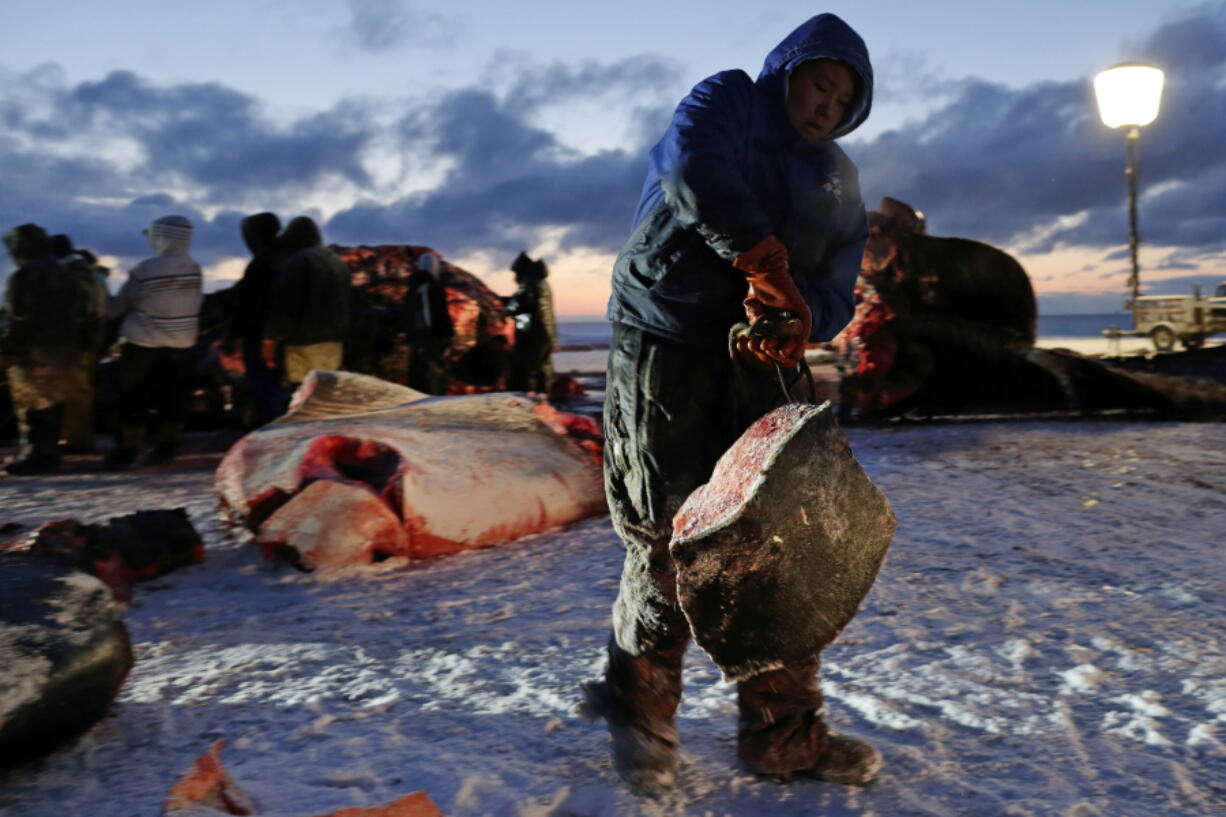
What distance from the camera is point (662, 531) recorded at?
1906 millimetres

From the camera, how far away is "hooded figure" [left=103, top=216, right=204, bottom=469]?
19.6 ft

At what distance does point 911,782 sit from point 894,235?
647 centimetres

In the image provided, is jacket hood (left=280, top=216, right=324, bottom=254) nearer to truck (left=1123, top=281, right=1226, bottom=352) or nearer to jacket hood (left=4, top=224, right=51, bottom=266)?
jacket hood (left=4, top=224, right=51, bottom=266)

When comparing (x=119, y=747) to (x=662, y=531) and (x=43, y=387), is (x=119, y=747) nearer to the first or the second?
(x=662, y=531)

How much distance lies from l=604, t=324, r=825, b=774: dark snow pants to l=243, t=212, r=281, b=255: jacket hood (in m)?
5.30

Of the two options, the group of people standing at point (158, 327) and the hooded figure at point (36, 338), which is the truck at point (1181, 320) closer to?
the group of people standing at point (158, 327)

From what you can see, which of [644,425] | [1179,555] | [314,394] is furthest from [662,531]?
[314,394]

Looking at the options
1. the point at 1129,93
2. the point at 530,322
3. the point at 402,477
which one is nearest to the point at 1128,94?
the point at 1129,93

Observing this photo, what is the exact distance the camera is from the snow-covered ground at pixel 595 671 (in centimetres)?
190

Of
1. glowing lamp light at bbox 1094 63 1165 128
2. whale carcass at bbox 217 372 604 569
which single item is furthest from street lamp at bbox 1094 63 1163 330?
whale carcass at bbox 217 372 604 569

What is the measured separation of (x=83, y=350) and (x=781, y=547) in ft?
22.0

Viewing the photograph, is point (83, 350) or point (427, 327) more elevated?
point (427, 327)

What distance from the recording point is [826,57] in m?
1.75

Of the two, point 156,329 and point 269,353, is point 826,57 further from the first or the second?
point 269,353
